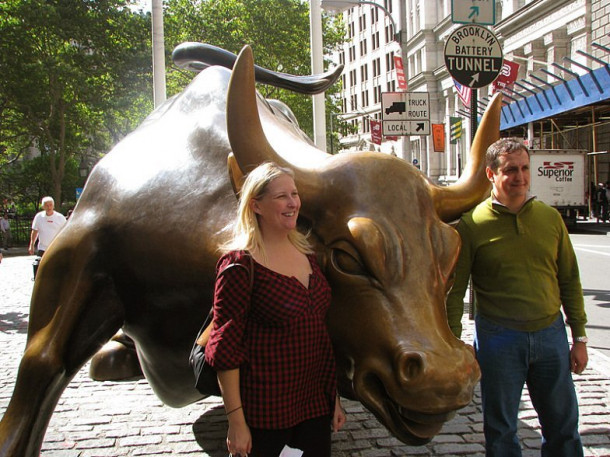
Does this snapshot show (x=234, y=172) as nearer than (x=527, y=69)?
Yes

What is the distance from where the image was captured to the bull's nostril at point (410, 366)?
208 centimetres

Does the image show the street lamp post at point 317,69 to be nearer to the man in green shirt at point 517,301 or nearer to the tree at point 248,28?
the man in green shirt at point 517,301

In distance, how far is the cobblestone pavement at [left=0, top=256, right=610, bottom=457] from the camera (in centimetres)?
388

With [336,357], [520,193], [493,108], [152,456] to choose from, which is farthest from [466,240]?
[152,456]

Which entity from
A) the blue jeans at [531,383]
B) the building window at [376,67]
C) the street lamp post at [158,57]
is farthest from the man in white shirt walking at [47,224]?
the building window at [376,67]

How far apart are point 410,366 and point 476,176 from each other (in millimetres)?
1124

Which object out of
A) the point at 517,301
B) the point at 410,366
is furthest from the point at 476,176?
the point at 410,366

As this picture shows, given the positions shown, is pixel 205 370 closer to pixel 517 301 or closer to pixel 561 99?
pixel 517 301

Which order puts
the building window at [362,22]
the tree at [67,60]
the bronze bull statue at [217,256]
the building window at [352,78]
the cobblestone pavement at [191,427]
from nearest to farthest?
1. the bronze bull statue at [217,256]
2. the cobblestone pavement at [191,427]
3. the tree at [67,60]
4. the building window at [362,22]
5. the building window at [352,78]

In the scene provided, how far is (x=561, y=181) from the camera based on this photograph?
2133cm

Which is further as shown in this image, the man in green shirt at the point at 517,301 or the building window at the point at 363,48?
the building window at the point at 363,48

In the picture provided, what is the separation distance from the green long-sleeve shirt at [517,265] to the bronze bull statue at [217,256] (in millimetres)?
276

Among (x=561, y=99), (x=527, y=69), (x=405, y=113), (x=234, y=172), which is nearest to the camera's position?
(x=234, y=172)

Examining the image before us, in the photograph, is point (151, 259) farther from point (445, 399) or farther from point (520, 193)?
point (520, 193)
